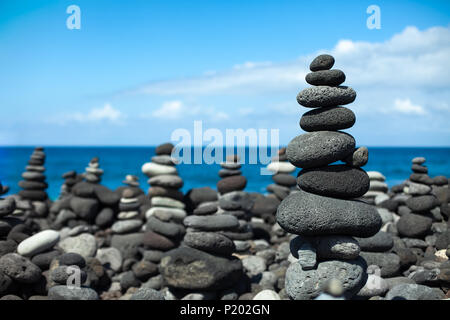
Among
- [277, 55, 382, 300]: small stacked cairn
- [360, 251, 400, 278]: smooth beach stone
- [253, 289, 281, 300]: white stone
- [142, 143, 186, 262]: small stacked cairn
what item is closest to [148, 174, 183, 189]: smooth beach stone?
[142, 143, 186, 262]: small stacked cairn

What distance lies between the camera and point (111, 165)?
69750mm

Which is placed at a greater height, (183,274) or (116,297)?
(183,274)

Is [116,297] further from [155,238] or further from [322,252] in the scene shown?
[322,252]

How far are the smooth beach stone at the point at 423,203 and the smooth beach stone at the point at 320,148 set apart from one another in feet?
16.9

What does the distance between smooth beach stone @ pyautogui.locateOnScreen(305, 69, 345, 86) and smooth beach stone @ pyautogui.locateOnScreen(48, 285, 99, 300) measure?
6.13m

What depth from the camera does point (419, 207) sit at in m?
11.4

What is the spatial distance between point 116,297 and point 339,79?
7027mm

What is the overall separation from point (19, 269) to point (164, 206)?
16.8 feet

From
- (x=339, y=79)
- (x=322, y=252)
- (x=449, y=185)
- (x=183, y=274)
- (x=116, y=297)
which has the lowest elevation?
(x=116, y=297)

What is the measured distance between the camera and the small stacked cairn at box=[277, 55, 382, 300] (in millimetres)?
7082

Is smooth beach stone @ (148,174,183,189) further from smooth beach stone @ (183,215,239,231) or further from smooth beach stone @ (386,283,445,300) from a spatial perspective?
smooth beach stone @ (386,283,445,300)

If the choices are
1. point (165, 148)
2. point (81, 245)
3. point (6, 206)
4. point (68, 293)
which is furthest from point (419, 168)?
point (6, 206)

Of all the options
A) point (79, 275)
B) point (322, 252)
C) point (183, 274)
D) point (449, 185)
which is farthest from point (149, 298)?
point (449, 185)

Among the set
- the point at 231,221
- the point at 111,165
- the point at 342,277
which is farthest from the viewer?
the point at 111,165
